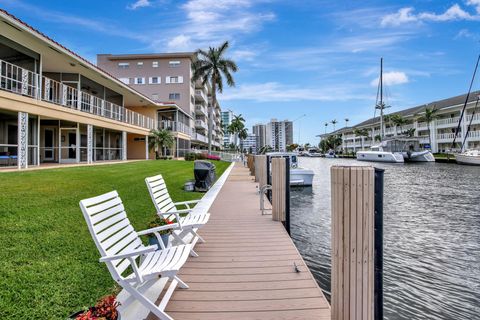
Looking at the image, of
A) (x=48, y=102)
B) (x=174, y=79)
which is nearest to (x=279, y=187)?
(x=48, y=102)

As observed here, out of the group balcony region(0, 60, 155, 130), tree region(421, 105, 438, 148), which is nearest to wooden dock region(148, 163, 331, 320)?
balcony region(0, 60, 155, 130)

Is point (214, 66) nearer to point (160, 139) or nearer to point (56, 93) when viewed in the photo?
point (160, 139)

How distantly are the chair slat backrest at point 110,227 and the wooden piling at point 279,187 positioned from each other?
143 inches

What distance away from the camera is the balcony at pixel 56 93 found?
13.7m

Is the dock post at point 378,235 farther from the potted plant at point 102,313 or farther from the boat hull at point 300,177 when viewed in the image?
the boat hull at point 300,177

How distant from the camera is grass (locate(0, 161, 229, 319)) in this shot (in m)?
3.46

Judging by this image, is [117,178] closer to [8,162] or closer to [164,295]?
[8,162]

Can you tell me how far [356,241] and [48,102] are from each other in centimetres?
1605

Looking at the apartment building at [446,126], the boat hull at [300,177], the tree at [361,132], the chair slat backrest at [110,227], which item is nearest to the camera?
the chair slat backrest at [110,227]

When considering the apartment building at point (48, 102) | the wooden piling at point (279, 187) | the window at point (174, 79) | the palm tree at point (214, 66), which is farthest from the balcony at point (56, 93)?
the window at point (174, 79)

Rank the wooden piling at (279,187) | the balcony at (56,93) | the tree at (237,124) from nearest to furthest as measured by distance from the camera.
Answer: the wooden piling at (279,187)
the balcony at (56,93)
the tree at (237,124)

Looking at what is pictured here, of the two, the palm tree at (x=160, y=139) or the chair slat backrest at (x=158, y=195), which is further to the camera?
the palm tree at (x=160, y=139)

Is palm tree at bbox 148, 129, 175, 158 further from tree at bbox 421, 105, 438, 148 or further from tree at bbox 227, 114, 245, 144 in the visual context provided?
tree at bbox 227, 114, 245, 144

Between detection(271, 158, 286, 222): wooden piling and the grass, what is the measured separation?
9.61 ft
